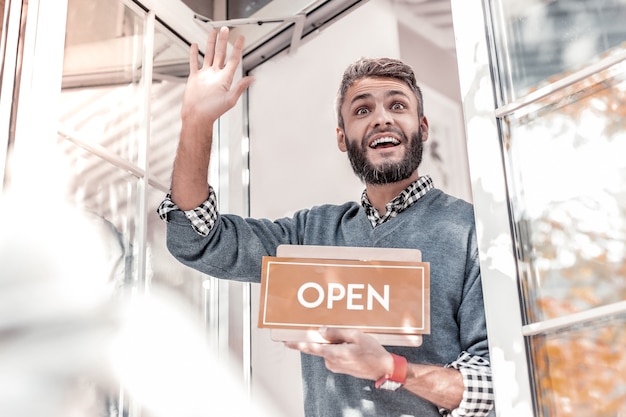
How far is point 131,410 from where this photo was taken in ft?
5.44

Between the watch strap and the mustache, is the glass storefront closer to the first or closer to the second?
the watch strap

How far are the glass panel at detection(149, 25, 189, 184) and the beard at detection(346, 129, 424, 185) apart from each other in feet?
1.74

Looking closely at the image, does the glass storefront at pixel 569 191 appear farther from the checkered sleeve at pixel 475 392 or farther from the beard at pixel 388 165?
the beard at pixel 388 165

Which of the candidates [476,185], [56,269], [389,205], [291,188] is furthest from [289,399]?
[476,185]

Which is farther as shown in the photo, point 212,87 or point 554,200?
point 212,87

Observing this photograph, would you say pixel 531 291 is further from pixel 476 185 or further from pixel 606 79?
pixel 606 79

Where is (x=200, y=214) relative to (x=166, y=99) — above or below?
below

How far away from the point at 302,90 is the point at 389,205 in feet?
3.20

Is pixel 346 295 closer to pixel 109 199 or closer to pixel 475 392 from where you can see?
pixel 475 392

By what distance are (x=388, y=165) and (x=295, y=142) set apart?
32.5 inches

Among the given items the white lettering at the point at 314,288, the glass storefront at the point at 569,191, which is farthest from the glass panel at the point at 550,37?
the white lettering at the point at 314,288

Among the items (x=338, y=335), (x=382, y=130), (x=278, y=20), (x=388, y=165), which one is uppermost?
(x=278, y=20)

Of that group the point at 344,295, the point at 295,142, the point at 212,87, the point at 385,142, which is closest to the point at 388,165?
the point at 385,142

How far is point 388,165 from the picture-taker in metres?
1.78
